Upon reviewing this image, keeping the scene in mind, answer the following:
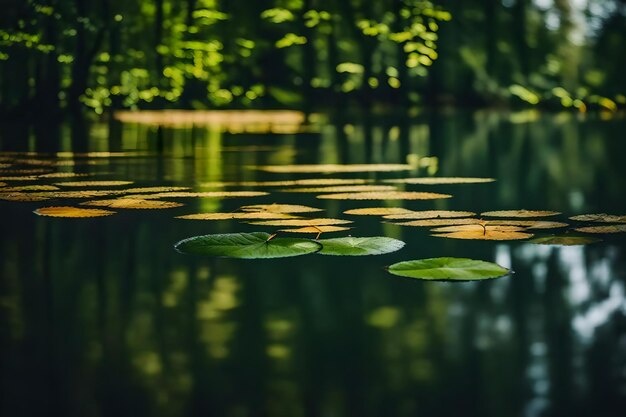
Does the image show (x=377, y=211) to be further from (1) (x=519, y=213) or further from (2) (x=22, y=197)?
(2) (x=22, y=197)

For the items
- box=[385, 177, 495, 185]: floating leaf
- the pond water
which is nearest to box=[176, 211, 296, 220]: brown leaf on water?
the pond water

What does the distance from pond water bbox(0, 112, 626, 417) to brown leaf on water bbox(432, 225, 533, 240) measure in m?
0.05

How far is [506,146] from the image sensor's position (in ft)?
26.5

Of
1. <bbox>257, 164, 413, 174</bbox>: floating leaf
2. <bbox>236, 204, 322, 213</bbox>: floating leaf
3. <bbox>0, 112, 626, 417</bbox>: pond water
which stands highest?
<bbox>257, 164, 413, 174</bbox>: floating leaf

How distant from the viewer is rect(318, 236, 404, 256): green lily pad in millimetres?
2600

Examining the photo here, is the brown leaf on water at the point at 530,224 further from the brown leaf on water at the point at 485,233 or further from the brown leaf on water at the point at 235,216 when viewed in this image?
the brown leaf on water at the point at 235,216

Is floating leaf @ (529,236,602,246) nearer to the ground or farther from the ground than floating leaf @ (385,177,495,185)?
nearer to the ground

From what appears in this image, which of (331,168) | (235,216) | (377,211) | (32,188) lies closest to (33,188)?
(32,188)

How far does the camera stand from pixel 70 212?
344 cm

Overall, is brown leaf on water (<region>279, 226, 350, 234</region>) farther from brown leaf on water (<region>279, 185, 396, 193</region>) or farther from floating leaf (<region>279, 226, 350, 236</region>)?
brown leaf on water (<region>279, 185, 396, 193</region>)

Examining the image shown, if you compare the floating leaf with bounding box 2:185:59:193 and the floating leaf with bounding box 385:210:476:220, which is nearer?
the floating leaf with bounding box 385:210:476:220

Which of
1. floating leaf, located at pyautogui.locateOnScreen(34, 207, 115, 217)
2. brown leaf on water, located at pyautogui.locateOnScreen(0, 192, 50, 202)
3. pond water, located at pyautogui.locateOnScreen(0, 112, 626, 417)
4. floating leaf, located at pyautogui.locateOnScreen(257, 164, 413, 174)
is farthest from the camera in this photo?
floating leaf, located at pyautogui.locateOnScreen(257, 164, 413, 174)

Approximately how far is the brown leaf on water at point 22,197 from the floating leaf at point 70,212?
14.3 inches

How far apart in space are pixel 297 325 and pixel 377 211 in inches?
65.3
